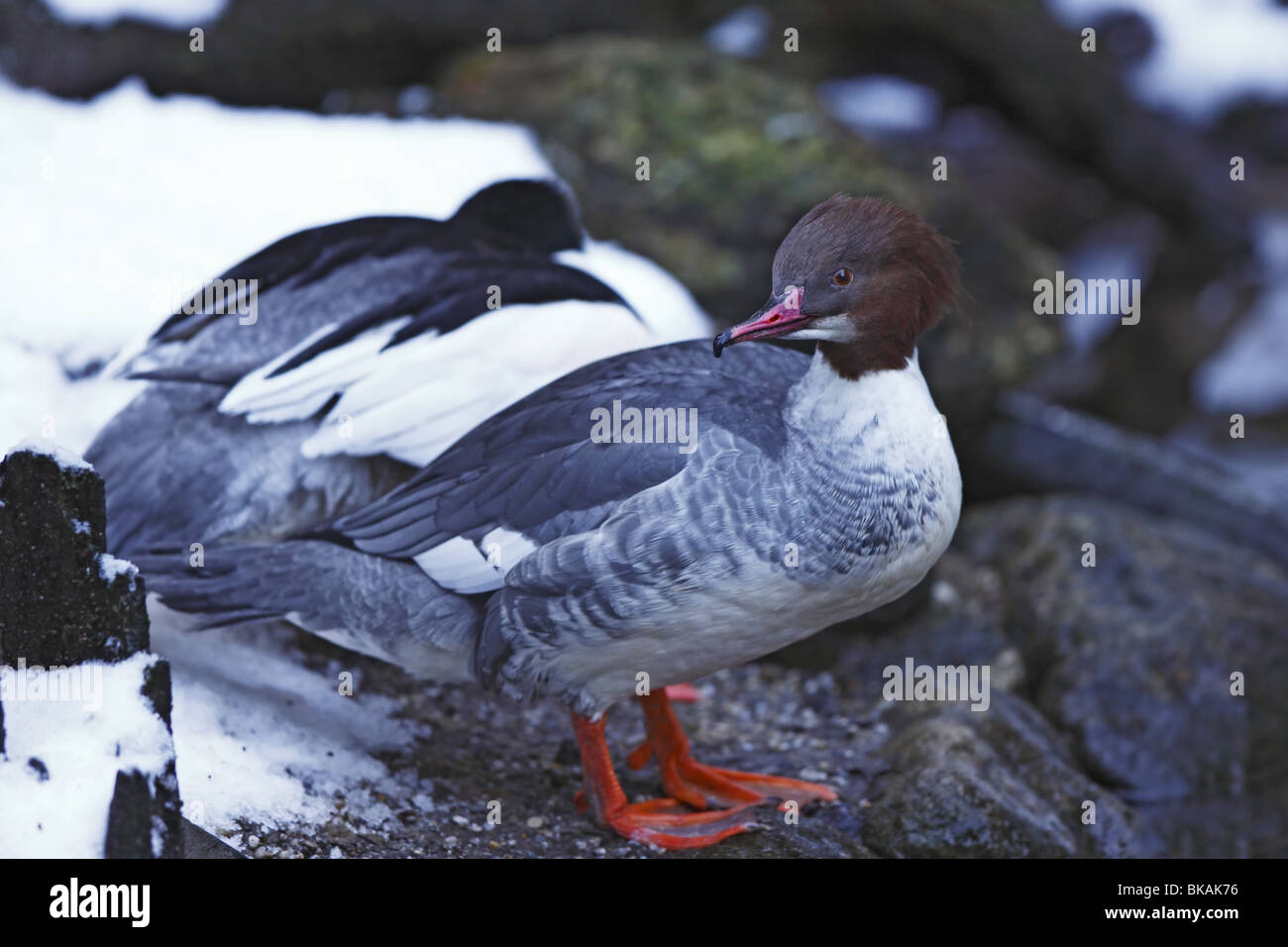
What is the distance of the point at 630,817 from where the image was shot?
11.8 feet

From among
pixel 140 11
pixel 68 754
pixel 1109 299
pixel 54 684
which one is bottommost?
pixel 68 754

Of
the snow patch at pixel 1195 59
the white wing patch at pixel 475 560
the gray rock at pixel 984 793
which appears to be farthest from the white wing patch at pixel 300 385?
the snow patch at pixel 1195 59

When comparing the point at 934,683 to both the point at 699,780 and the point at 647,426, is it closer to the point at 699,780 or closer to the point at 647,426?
the point at 699,780

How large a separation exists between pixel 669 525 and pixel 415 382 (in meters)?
1.08

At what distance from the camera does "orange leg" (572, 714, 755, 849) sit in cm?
355

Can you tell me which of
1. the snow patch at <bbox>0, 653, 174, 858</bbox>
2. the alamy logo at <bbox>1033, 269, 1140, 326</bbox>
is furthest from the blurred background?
the snow patch at <bbox>0, 653, 174, 858</bbox>

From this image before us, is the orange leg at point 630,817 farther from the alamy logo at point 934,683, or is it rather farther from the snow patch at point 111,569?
the snow patch at point 111,569

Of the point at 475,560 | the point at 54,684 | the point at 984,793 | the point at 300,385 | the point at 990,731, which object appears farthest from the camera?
the point at 990,731

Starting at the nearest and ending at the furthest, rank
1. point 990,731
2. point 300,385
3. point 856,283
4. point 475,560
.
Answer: point 856,283
point 475,560
point 300,385
point 990,731

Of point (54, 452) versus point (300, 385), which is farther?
point (300, 385)

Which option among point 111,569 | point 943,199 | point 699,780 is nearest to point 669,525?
point 699,780

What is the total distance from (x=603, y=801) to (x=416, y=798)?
19.6 inches

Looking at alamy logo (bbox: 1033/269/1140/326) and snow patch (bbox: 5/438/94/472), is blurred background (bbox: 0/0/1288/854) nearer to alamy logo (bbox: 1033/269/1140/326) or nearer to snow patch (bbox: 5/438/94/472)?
alamy logo (bbox: 1033/269/1140/326)
